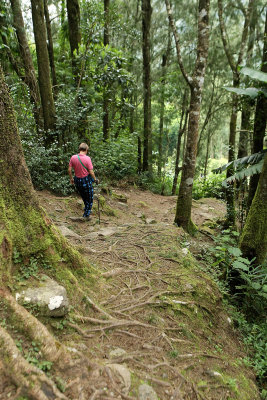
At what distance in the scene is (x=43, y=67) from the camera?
8641mm

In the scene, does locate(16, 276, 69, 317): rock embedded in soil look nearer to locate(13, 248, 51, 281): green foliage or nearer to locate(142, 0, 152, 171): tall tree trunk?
locate(13, 248, 51, 281): green foliage

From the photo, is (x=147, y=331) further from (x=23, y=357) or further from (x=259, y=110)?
(x=259, y=110)

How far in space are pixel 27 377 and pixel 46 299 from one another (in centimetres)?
75

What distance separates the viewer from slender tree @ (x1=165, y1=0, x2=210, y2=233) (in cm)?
628

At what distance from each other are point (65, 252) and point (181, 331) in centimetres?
179

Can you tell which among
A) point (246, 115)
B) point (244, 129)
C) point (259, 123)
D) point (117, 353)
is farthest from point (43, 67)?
point (117, 353)

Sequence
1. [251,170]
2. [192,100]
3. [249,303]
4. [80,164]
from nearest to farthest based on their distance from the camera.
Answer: [249,303] → [251,170] → [80,164] → [192,100]

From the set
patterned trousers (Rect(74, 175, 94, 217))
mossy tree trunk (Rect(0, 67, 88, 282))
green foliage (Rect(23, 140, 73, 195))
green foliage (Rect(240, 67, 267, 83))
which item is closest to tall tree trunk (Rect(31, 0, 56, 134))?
green foliage (Rect(23, 140, 73, 195))

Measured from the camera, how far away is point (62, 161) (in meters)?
9.11

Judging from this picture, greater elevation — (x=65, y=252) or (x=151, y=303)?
(x=65, y=252)

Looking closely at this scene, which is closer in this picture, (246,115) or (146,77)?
(246,115)

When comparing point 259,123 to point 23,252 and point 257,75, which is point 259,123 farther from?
point 23,252

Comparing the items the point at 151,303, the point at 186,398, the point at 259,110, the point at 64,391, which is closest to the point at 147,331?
the point at 151,303

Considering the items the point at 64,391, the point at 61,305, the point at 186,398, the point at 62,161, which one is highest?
the point at 62,161
